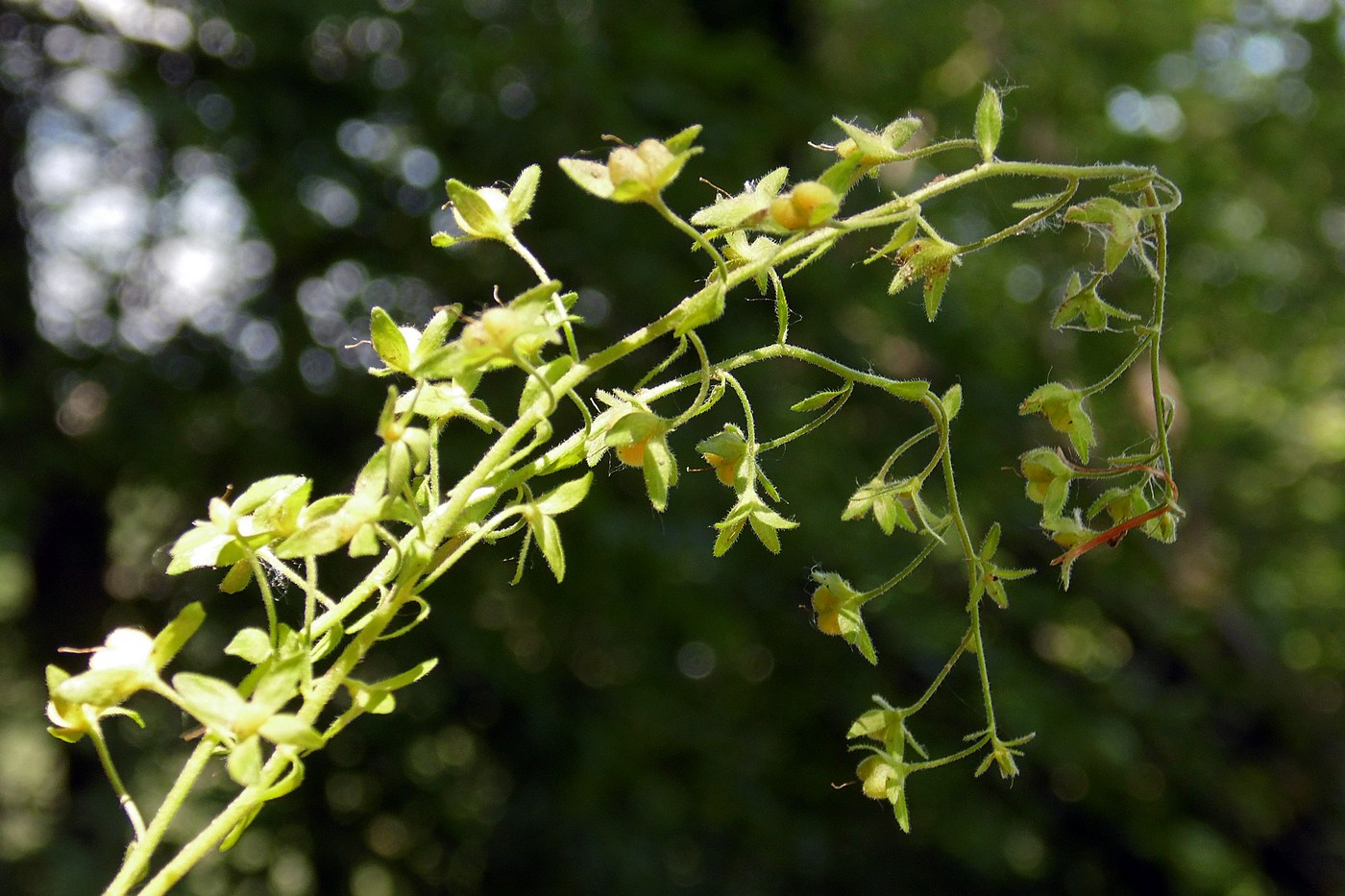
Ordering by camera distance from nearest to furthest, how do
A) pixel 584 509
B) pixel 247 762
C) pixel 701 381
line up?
1. pixel 247 762
2. pixel 701 381
3. pixel 584 509

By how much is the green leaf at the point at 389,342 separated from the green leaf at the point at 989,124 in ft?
0.80

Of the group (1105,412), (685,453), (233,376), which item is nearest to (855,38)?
(1105,412)

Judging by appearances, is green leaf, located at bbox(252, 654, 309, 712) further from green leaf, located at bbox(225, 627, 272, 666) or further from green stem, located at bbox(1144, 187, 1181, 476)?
green stem, located at bbox(1144, 187, 1181, 476)

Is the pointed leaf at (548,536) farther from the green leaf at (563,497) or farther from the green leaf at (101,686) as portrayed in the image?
the green leaf at (101,686)

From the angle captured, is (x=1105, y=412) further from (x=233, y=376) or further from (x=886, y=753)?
(x=886, y=753)

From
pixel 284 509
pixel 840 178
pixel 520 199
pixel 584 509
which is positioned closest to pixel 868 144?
pixel 840 178

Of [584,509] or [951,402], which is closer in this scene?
[951,402]

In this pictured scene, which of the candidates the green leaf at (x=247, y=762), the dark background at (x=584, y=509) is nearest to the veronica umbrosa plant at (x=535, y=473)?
Result: the green leaf at (x=247, y=762)

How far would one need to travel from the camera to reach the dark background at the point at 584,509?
9.16 feet

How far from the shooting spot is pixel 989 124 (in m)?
0.48

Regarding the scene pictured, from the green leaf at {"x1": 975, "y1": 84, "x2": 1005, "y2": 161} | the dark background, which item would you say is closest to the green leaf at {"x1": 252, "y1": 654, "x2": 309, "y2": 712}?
the green leaf at {"x1": 975, "y1": 84, "x2": 1005, "y2": 161}

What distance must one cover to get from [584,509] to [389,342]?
2276 millimetres

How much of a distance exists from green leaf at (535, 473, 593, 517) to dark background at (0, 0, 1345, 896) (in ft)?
6.62

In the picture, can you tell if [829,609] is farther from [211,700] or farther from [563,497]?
[211,700]
